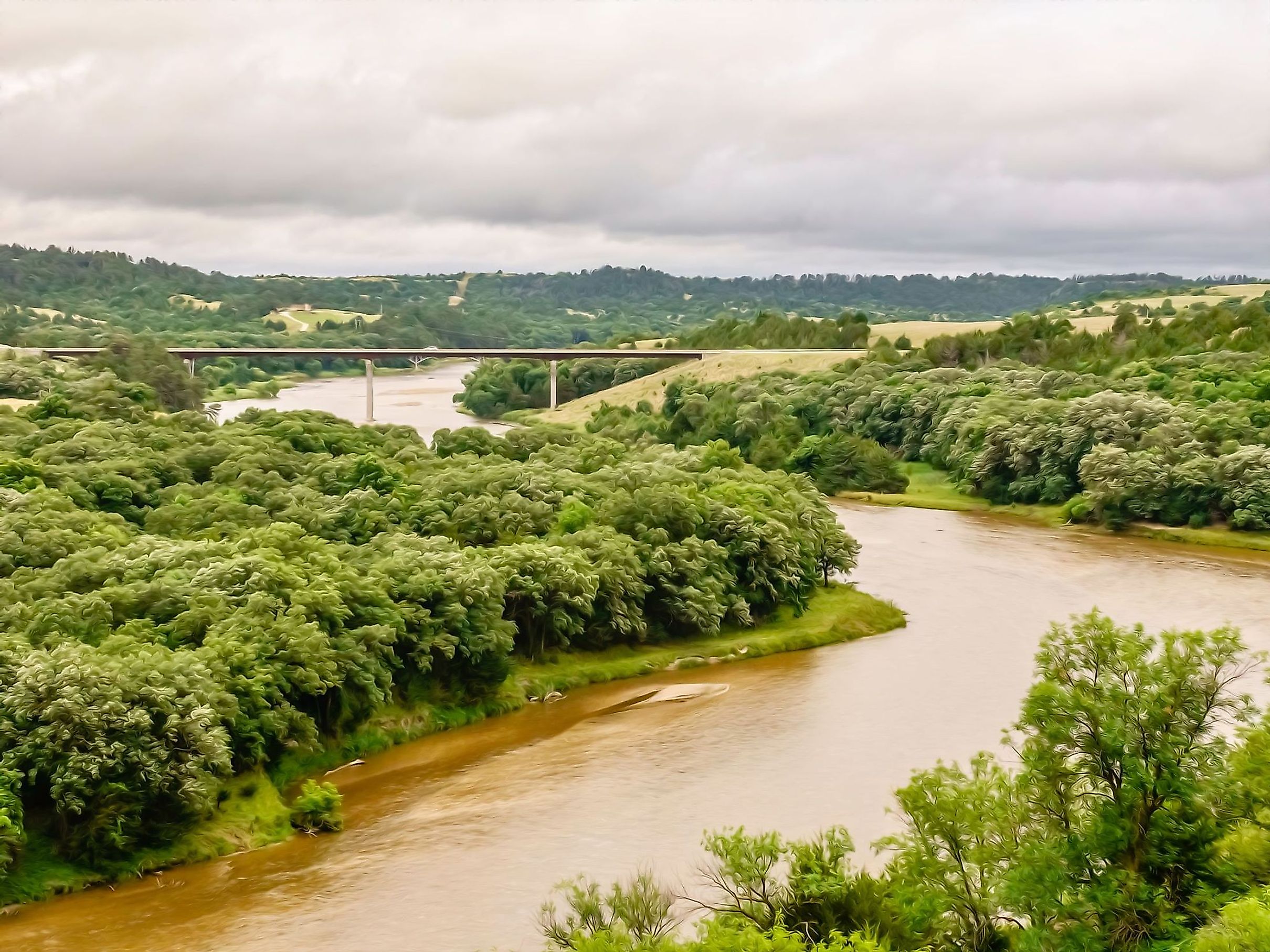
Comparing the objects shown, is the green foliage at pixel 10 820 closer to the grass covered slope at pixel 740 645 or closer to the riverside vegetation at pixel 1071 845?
Result: the riverside vegetation at pixel 1071 845

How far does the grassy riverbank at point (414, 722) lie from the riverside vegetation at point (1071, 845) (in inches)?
513

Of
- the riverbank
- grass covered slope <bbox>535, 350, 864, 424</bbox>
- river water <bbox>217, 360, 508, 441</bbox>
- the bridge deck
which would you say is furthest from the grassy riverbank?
grass covered slope <bbox>535, 350, 864, 424</bbox>

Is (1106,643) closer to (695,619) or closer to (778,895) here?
(778,895)

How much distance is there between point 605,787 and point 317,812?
313 inches

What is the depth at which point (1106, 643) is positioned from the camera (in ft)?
70.8

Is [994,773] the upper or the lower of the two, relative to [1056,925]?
upper

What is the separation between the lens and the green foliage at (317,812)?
35188 millimetres

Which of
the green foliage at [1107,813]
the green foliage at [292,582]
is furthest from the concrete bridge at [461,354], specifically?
the green foliage at [1107,813]

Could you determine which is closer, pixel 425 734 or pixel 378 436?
pixel 425 734

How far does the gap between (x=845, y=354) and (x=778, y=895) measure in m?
119

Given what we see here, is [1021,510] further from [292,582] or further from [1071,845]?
[1071,845]

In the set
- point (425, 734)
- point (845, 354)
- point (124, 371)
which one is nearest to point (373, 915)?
point (425, 734)

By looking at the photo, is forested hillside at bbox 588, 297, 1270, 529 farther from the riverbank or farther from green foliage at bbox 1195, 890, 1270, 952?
green foliage at bbox 1195, 890, 1270, 952

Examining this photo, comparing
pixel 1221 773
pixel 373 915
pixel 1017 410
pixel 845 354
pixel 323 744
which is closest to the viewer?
pixel 1221 773
